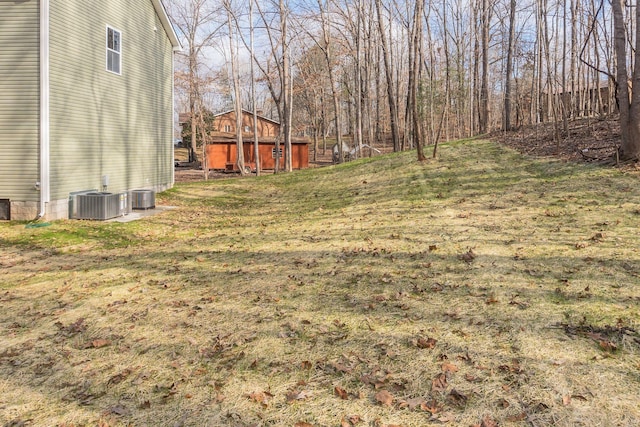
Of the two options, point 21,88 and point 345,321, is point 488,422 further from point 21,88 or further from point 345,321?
point 21,88

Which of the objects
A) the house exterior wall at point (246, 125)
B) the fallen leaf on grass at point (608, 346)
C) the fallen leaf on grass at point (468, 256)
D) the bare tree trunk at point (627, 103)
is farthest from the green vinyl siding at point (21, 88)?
the house exterior wall at point (246, 125)

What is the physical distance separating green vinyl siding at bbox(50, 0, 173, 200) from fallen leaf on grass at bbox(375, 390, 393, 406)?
10.0m

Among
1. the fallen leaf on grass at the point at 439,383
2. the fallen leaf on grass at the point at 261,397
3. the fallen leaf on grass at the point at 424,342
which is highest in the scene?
the fallen leaf on grass at the point at 424,342

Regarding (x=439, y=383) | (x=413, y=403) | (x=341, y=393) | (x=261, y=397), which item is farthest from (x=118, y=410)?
(x=439, y=383)

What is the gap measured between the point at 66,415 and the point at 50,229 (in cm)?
788

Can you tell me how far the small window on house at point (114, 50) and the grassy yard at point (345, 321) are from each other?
6.10 metres

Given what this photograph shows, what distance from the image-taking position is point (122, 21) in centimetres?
1366

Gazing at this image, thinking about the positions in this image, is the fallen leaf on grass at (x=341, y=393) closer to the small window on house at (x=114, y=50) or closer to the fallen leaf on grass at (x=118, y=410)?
the fallen leaf on grass at (x=118, y=410)

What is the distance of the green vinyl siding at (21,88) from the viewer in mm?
10141

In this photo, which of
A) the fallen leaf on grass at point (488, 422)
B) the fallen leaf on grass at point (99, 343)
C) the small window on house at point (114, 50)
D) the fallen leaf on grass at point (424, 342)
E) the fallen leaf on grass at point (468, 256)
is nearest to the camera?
the fallen leaf on grass at point (488, 422)

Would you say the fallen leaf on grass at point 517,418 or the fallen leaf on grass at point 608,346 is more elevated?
the fallen leaf on grass at point 608,346

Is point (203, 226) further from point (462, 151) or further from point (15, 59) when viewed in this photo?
point (462, 151)

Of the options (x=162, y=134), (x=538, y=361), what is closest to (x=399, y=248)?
(x=538, y=361)

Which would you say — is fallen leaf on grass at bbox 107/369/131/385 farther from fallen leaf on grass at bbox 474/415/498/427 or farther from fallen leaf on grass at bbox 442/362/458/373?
fallen leaf on grass at bbox 474/415/498/427
